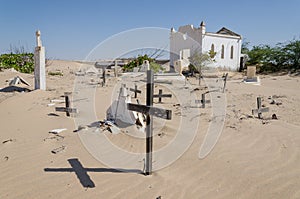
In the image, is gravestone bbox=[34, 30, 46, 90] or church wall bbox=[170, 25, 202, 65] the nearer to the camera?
gravestone bbox=[34, 30, 46, 90]

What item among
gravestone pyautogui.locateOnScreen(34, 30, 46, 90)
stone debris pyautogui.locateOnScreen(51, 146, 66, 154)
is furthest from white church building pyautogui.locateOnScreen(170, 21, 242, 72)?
stone debris pyautogui.locateOnScreen(51, 146, 66, 154)

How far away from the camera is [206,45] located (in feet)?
84.6

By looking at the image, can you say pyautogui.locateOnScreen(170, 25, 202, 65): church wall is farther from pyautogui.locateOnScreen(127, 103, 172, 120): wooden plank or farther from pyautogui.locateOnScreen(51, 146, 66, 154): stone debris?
pyautogui.locateOnScreen(127, 103, 172, 120): wooden plank

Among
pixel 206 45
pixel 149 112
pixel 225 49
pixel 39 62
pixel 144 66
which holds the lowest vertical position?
pixel 149 112

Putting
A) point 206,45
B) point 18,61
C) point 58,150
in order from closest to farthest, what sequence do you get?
point 58,150 < point 18,61 < point 206,45

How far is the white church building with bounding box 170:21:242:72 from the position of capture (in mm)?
25406

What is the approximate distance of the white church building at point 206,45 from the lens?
25406 millimetres

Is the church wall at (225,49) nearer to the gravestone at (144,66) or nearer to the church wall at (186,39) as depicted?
the church wall at (186,39)

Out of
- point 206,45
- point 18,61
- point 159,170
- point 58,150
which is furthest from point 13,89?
point 206,45

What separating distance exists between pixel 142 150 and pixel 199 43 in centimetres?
2309

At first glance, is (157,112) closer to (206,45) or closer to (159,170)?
(159,170)

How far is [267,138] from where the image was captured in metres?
5.00

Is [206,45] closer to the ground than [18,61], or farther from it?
farther from it

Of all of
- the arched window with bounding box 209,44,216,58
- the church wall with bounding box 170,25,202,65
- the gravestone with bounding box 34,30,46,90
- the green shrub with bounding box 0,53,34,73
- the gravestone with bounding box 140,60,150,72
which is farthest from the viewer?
the church wall with bounding box 170,25,202,65
